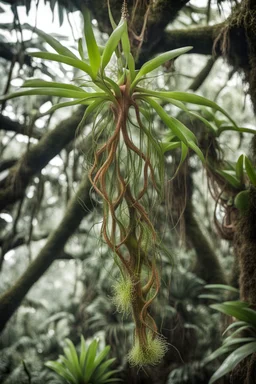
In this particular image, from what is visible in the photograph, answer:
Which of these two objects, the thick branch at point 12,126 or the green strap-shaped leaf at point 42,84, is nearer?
the green strap-shaped leaf at point 42,84

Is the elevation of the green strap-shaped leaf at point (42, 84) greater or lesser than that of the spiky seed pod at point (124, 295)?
greater

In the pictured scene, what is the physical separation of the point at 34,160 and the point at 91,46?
1.45 metres

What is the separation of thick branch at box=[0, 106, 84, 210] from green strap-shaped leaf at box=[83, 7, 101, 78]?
51.7 inches

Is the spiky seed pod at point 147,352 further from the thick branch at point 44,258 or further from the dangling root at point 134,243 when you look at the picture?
the thick branch at point 44,258

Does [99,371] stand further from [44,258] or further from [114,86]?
[114,86]

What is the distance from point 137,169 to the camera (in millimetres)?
1279

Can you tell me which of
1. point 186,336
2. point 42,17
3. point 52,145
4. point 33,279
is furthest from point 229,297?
point 42,17

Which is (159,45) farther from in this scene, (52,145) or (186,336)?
(186,336)

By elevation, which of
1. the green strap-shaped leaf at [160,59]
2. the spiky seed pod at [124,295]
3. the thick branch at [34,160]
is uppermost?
the thick branch at [34,160]

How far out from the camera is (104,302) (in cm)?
427

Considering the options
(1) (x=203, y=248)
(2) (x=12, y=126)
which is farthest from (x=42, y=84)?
(1) (x=203, y=248)

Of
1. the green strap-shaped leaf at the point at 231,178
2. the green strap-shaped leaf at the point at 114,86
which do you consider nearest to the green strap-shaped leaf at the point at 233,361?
the green strap-shaped leaf at the point at 231,178

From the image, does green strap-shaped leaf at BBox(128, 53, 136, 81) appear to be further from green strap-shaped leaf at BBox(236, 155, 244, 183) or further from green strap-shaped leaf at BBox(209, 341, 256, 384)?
green strap-shaped leaf at BBox(209, 341, 256, 384)

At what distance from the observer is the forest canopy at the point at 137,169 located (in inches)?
45.7
